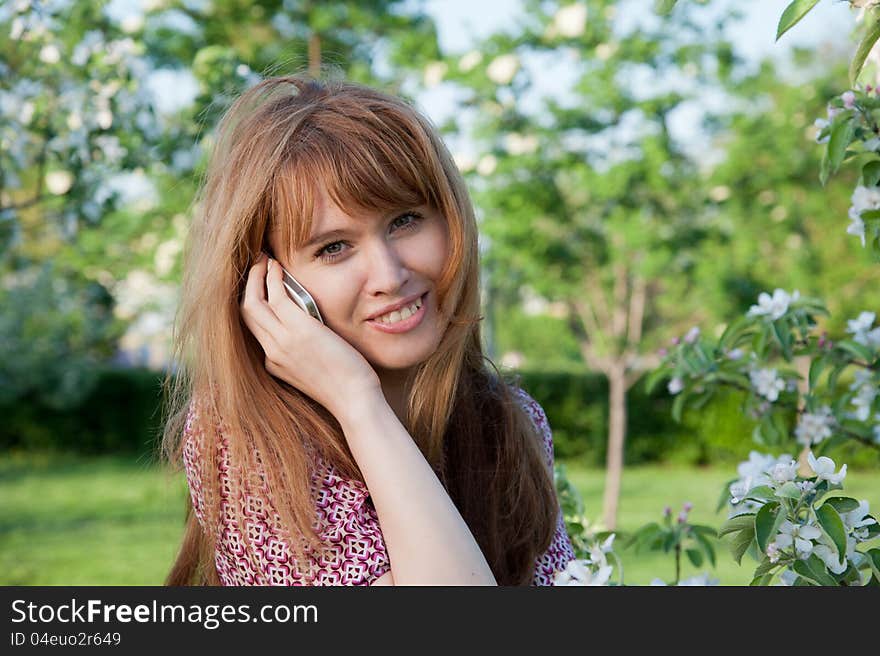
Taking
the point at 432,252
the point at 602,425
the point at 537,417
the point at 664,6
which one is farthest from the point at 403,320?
the point at 602,425

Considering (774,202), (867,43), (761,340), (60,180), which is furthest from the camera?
(774,202)

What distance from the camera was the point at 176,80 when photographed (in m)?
5.73

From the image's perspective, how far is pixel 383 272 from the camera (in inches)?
63.6

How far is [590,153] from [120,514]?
626 cm

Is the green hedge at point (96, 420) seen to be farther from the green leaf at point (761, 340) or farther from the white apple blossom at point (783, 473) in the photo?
the white apple blossom at point (783, 473)

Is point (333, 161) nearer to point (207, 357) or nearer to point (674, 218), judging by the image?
point (207, 357)

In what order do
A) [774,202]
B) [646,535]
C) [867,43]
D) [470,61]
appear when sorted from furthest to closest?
[774,202] < [470,61] < [646,535] < [867,43]

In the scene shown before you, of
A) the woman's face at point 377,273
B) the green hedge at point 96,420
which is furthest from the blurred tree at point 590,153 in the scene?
the green hedge at point 96,420

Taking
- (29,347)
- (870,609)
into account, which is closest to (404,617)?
(870,609)

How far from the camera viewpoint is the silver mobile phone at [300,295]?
5.41 feet

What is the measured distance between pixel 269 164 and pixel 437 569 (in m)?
0.74

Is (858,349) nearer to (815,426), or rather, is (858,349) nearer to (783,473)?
(815,426)

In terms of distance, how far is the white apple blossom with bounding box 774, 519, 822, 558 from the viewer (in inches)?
49.4

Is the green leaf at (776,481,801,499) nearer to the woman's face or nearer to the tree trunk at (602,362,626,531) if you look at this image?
the woman's face
